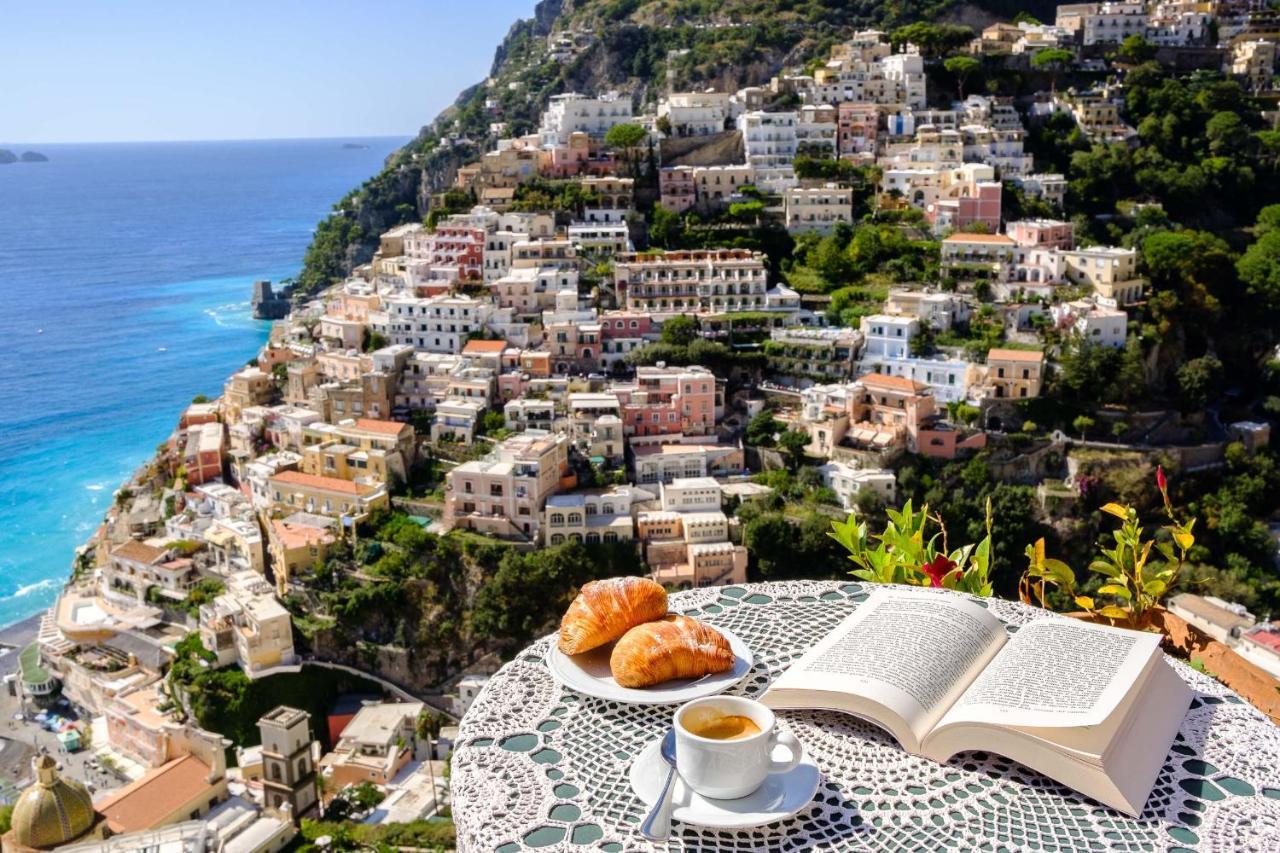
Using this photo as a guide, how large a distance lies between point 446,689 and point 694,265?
1302 cm

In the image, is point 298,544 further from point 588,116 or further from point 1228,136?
point 1228,136

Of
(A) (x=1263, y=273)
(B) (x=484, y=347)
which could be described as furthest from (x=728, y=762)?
(A) (x=1263, y=273)

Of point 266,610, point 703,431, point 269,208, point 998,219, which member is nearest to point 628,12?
point 998,219

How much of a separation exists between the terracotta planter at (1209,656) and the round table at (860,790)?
981 mm

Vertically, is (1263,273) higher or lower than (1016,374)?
higher

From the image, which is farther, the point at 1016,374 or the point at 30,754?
the point at 1016,374

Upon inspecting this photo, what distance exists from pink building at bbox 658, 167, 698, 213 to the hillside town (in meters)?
0.14

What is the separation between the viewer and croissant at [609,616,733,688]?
5246 millimetres

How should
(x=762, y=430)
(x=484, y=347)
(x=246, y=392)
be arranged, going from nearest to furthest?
(x=762, y=430) → (x=484, y=347) → (x=246, y=392)

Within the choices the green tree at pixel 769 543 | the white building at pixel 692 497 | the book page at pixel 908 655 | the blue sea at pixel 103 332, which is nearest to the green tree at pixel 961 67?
the white building at pixel 692 497

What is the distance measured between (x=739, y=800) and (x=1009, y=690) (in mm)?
1266

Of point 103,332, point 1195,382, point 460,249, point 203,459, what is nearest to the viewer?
point 1195,382

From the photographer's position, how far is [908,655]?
503cm

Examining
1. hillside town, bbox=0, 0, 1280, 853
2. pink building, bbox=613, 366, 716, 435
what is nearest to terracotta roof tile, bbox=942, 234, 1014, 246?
hillside town, bbox=0, 0, 1280, 853
